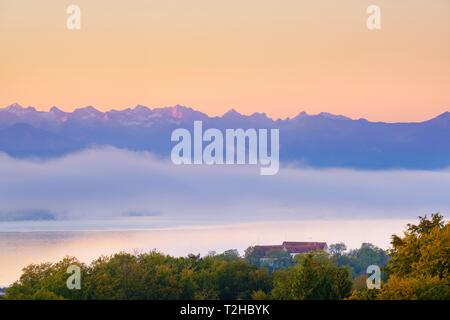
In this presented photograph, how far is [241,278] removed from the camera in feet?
206

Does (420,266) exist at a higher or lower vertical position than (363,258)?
lower

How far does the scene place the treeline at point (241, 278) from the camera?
46.4 meters

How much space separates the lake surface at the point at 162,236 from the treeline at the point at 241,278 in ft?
16.3

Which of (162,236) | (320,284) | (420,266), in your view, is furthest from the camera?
(162,236)

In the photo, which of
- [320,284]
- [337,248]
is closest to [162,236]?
[337,248]

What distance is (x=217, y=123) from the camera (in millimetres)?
69125

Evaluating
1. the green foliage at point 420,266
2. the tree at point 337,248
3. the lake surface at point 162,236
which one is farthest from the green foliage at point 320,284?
the tree at point 337,248

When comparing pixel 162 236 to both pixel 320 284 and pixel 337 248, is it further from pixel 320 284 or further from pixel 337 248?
pixel 320 284

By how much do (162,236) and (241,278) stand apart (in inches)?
816

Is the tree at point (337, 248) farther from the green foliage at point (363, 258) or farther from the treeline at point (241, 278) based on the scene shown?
A: the treeline at point (241, 278)

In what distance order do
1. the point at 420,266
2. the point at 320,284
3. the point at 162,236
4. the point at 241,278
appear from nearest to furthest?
the point at 420,266, the point at 320,284, the point at 241,278, the point at 162,236

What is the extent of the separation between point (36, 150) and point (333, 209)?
23800mm

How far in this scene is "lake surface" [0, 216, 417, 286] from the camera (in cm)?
7200
